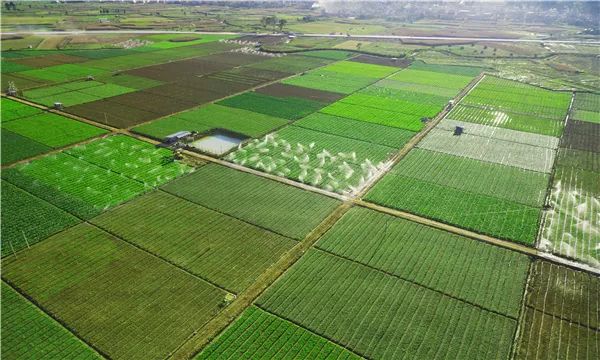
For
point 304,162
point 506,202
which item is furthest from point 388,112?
point 506,202

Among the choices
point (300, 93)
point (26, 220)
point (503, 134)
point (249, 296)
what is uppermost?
point (300, 93)

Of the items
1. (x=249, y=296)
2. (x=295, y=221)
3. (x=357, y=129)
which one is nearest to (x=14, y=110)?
(x=295, y=221)

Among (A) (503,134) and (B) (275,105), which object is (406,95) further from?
(B) (275,105)

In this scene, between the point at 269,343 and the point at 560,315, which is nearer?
the point at 269,343

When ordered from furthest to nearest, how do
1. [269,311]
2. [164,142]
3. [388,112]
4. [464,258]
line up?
[388,112] < [164,142] < [464,258] < [269,311]

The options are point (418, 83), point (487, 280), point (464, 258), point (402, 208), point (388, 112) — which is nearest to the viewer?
point (487, 280)

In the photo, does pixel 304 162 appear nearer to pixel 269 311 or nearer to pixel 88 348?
pixel 269 311

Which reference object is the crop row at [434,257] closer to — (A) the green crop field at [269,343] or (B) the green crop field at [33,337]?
(A) the green crop field at [269,343]
